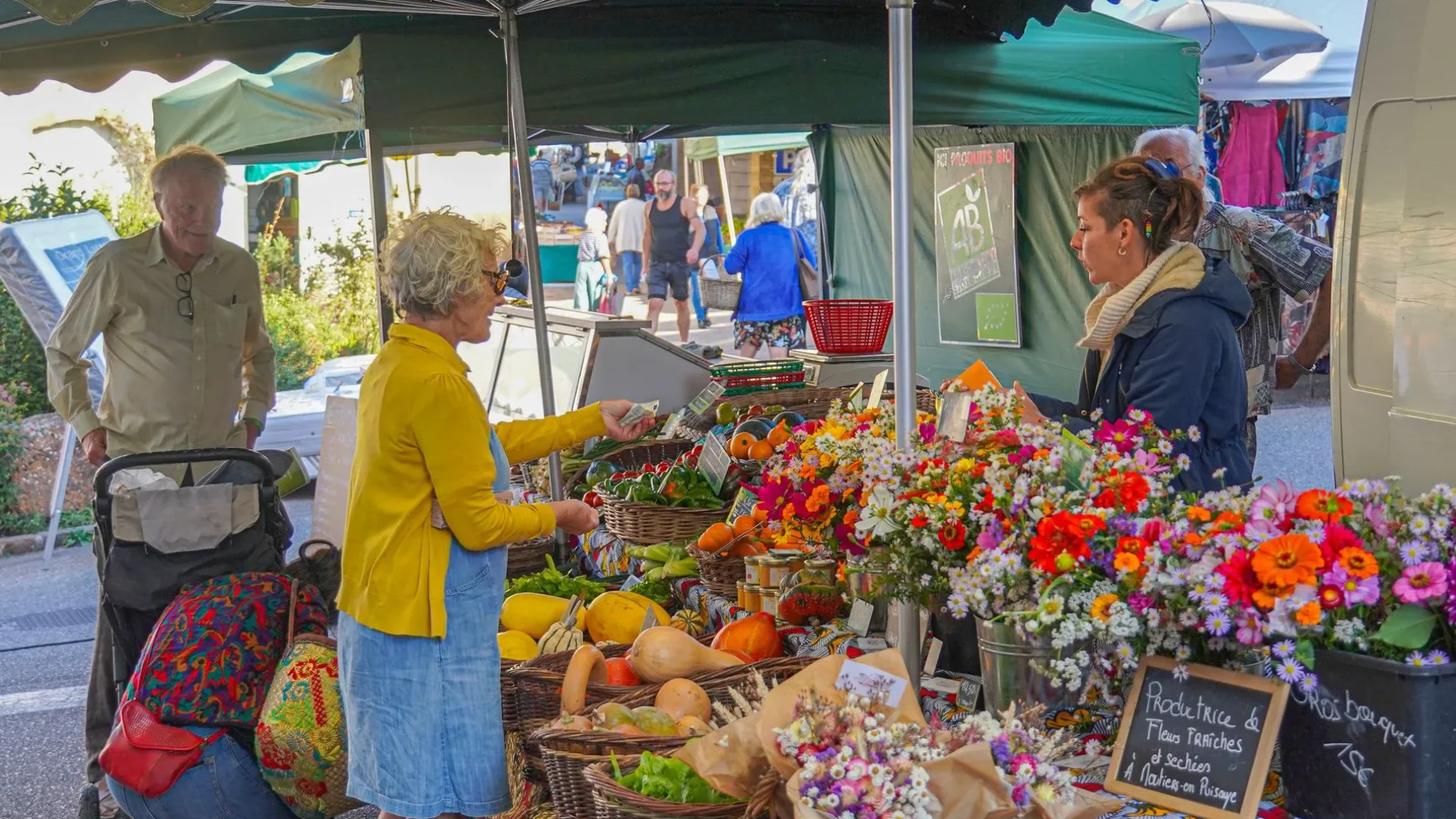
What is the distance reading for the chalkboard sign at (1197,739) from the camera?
179 centimetres

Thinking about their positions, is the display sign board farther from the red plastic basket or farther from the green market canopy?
the red plastic basket

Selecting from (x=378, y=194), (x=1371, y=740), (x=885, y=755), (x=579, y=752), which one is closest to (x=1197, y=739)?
(x=1371, y=740)

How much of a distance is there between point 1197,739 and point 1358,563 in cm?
34

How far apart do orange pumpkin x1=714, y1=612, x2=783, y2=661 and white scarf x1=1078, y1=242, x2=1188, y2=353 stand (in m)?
1.01

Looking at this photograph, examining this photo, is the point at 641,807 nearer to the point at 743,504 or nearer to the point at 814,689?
the point at 814,689

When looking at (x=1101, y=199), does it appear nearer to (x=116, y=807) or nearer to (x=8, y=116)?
(x=116, y=807)

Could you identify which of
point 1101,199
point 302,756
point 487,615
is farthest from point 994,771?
point 302,756

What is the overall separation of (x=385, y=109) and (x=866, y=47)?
207cm

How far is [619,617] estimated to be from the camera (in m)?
3.55

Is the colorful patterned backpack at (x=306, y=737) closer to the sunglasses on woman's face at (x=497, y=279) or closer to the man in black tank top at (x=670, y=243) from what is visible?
the sunglasses on woman's face at (x=497, y=279)

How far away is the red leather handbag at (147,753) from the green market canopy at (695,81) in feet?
7.46

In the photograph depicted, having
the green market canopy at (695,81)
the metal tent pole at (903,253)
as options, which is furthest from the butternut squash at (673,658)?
the green market canopy at (695,81)

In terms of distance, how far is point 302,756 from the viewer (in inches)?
130

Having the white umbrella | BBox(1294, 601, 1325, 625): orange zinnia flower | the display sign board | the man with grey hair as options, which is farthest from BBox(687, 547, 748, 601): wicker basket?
the white umbrella
